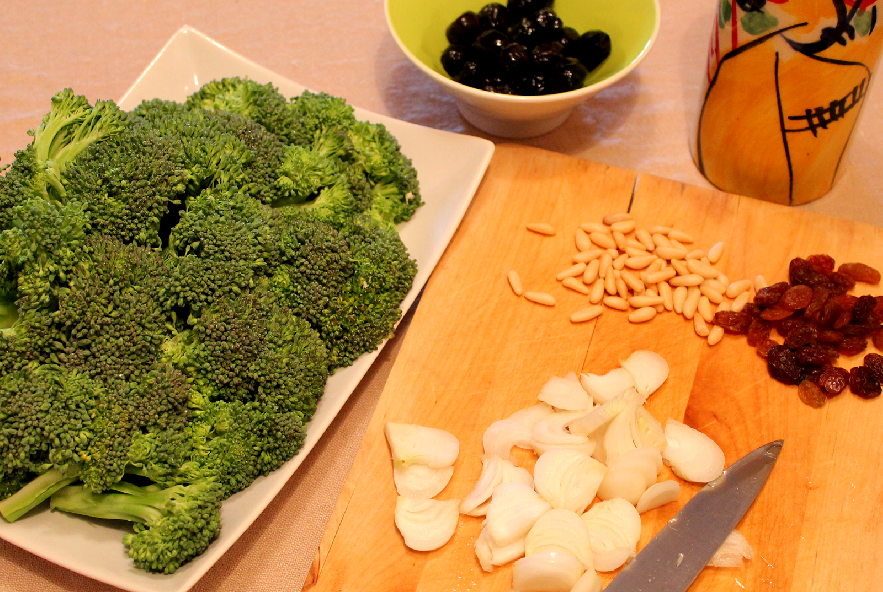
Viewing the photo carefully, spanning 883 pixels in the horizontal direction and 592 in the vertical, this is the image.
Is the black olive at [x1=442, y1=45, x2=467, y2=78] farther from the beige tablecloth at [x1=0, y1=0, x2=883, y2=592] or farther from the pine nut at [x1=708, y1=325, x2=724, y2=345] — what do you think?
the pine nut at [x1=708, y1=325, x2=724, y2=345]

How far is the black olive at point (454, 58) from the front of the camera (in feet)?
4.67

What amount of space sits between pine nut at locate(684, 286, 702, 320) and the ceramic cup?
343 mm

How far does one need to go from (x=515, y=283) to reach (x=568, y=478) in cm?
38

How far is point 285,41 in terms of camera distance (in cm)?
187

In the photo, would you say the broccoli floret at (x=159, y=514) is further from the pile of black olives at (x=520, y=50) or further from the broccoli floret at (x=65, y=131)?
the pile of black olives at (x=520, y=50)

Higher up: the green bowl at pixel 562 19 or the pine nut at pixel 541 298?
the green bowl at pixel 562 19

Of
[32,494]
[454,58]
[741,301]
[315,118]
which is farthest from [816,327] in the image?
[32,494]

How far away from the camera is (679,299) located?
4.05 feet

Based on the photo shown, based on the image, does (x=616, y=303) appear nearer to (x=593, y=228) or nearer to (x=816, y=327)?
(x=593, y=228)

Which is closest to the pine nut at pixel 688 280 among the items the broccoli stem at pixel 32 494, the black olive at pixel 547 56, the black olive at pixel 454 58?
the black olive at pixel 547 56

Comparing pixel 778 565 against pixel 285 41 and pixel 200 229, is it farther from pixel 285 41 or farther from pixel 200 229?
pixel 285 41

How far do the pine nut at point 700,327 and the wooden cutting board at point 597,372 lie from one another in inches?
0.5

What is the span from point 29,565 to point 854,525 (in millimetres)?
1205

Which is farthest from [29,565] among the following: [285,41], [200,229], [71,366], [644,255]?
[285,41]
